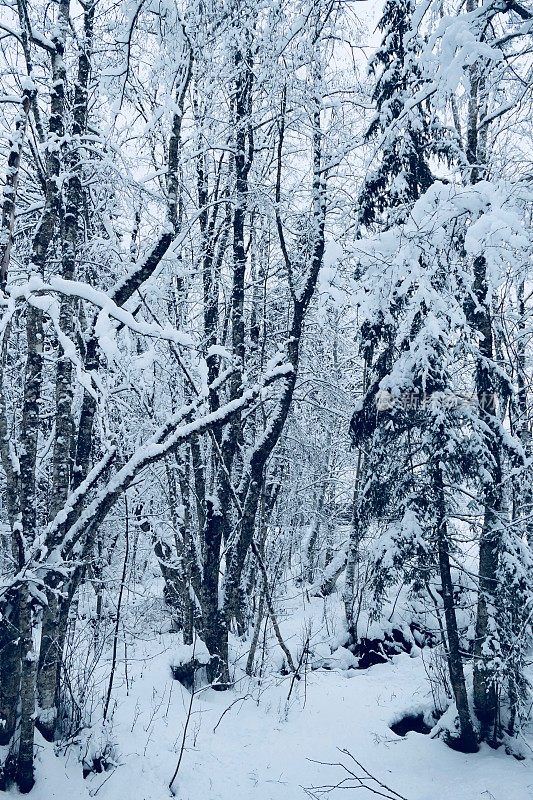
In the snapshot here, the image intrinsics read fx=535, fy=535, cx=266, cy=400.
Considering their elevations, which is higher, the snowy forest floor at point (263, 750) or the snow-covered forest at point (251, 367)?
the snow-covered forest at point (251, 367)

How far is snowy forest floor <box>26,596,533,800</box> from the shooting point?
5035 millimetres

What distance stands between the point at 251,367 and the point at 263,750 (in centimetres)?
465

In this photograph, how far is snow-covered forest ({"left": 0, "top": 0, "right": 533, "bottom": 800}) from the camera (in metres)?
4.35

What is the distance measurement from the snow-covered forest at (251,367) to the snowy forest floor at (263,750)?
0.04 metres

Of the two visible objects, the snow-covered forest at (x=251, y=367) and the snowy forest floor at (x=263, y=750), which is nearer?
the snow-covered forest at (x=251, y=367)

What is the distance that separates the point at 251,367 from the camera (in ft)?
23.8

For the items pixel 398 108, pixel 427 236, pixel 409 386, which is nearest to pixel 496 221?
pixel 427 236

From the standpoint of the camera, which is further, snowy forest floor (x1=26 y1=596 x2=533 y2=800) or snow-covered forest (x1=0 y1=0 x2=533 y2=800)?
snowy forest floor (x1=26 y1=596 x2=533 y2=800)

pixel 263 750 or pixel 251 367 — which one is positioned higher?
pixel 251 367

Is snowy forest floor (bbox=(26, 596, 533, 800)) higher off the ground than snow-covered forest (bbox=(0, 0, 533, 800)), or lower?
lower

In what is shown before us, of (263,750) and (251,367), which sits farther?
(251,367)

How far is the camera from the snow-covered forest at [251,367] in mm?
4348

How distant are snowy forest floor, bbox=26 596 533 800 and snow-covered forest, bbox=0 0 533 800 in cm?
4

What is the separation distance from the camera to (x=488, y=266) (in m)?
4.81
